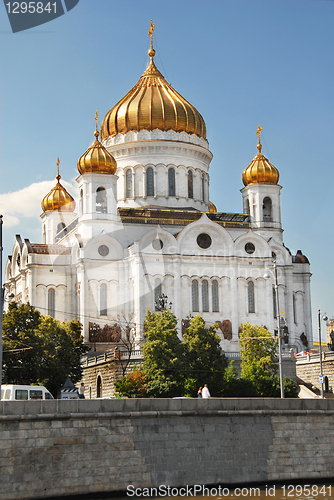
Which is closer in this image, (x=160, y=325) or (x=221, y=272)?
(x=160, y=325)

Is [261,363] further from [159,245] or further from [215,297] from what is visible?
[159,245]

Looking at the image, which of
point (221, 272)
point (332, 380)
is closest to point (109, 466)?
point (332, 380)

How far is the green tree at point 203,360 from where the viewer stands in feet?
127

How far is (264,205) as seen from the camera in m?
59.2

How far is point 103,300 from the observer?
51.3m

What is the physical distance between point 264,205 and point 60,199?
16214 mm

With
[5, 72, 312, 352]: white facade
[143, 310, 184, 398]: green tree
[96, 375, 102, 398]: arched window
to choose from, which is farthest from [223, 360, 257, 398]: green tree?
[5, 72, 312, 352]: white facade

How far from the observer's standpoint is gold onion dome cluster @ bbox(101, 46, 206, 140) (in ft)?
187

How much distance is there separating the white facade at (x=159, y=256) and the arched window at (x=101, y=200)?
0.23 ft

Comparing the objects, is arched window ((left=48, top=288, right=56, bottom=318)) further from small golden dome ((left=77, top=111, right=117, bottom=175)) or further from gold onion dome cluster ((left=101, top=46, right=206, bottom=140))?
gold onion dome cluster ((left=101, top=46, right=206, bottom=140))

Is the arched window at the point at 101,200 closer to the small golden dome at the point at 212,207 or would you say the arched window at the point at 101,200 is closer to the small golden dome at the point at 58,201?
the small golden dome at the point at 58,201

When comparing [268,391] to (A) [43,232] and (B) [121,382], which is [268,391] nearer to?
(B) [121,382]

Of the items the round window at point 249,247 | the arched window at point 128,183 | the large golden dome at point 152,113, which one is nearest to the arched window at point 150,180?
the arched window at point 128,183

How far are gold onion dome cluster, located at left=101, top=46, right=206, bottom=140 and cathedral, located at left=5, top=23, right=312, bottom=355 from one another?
0.27ft
